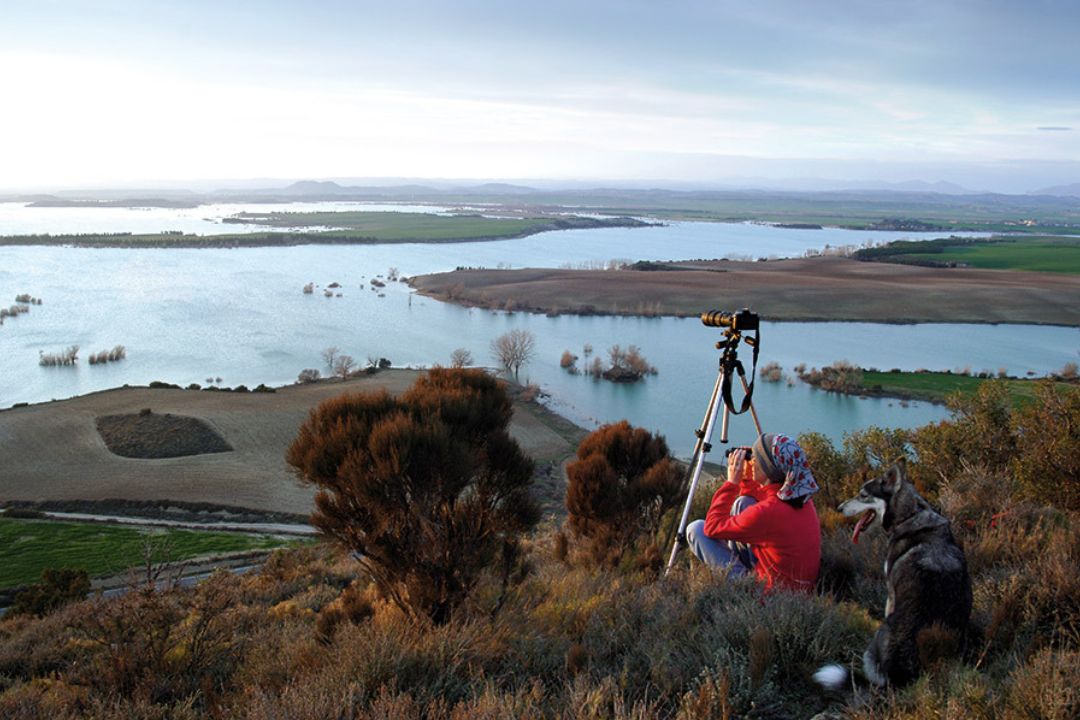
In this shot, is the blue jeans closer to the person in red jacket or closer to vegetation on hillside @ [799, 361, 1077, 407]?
the person in red jacket

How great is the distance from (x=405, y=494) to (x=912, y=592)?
8.98ft

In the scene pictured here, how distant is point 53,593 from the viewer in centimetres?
1055

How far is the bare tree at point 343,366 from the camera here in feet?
108

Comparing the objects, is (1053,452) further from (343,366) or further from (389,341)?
(389,341)

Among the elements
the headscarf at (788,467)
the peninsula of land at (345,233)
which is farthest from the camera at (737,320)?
the peninsula of land at (345,233)

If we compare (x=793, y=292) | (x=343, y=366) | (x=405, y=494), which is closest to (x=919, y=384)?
(x=793, y=292)

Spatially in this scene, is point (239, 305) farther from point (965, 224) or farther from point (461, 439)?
point (965, 224)

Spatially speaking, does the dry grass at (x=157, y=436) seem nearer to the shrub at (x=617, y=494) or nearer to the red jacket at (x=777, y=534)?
the shrub at (x=617, y=494)

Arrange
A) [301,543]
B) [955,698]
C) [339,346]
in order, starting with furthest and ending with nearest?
[339,346]
[301,543]
[955,698]

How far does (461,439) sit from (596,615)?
5.02 ft

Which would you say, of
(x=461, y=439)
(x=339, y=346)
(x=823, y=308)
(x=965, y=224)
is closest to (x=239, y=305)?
(x=339, y=346)

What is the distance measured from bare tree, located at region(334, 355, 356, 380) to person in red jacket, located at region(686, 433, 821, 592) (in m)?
29.8

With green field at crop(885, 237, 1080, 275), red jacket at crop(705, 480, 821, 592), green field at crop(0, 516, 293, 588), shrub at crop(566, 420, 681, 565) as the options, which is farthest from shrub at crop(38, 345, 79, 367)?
green field at crop(885, 237, 1080, 275)

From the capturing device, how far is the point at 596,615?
3787mm
